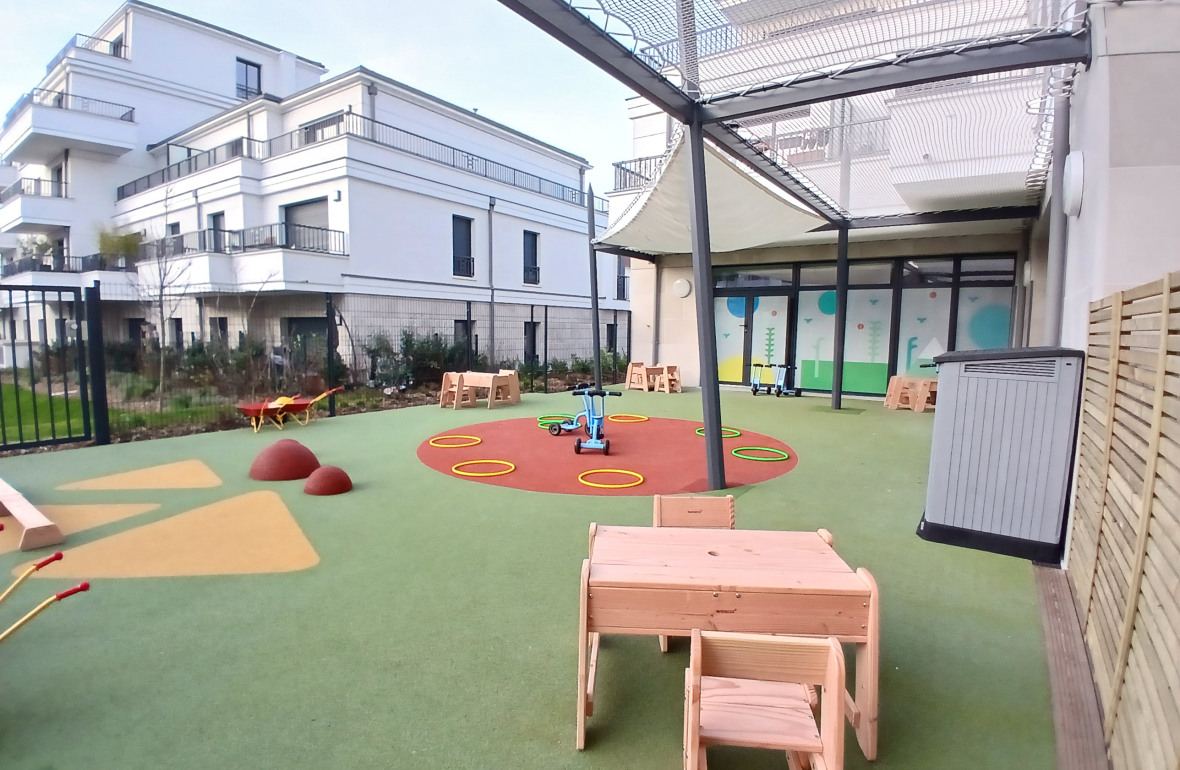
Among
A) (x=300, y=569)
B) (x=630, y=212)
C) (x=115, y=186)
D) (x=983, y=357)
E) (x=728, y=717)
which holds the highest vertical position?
(x=115, y=186)

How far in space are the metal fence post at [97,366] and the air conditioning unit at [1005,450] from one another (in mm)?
8695

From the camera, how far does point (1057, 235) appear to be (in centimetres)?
444

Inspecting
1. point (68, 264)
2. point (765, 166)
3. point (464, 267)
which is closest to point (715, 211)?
point (765, 166)

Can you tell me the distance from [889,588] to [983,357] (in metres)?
1.64

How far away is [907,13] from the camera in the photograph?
3.72m

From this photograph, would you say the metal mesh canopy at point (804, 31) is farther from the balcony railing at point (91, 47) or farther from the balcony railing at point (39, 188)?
the balcony railing at point (39, 188)

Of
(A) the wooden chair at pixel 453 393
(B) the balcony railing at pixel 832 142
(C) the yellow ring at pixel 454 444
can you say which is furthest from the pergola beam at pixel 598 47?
(A) the wooden chair at pixel 453 393

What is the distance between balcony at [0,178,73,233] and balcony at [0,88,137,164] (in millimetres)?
1127

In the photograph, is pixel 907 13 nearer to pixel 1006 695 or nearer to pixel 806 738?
pixel 1006 695

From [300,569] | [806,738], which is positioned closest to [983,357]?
[806,738]

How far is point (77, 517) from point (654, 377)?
10.2 meters

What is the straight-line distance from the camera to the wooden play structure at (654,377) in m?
13.0

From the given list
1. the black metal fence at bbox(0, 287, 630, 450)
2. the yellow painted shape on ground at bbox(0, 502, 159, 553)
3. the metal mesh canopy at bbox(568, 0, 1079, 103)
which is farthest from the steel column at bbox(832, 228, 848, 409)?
the yellow painted shape on ground at bbox(0, 502, 159, 553)

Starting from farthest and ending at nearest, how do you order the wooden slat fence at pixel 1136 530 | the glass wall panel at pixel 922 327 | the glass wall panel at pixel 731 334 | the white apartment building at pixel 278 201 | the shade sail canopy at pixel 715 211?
the white apartment building at pixel 278 201 < the glass wall panel at pixel 731 334 < the glass wall panel at pixel 922 327 < the shade sail canopy at pixel 715 211 < the wooden slat fence at pixel 1136 530
